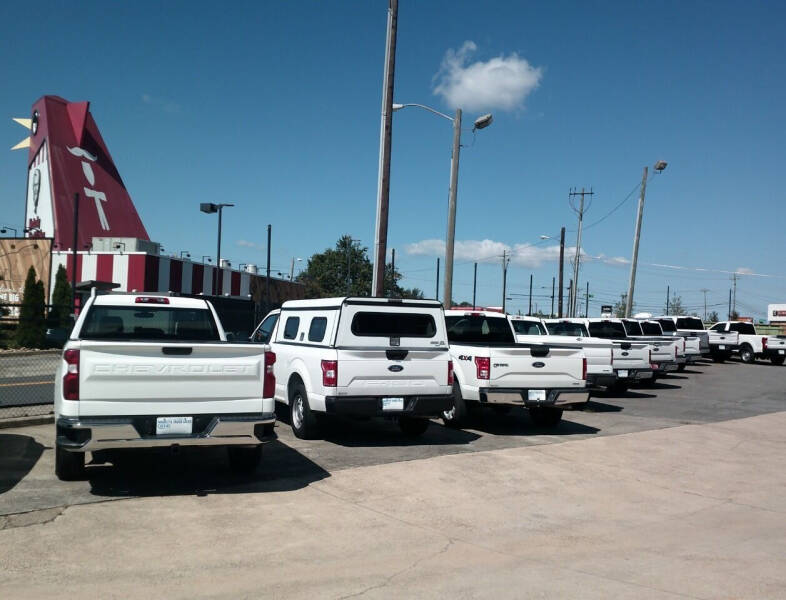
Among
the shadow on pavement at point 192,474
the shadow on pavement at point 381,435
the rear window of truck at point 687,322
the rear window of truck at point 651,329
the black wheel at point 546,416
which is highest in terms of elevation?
the rear window of truck at point 687,322

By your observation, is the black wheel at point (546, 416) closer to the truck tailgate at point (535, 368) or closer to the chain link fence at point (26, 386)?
the truck tailgate at point (535, 368)

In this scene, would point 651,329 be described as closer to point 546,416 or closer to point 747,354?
point 747,354

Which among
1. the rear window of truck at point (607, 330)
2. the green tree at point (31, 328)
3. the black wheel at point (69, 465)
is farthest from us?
the green tree at point (31, 328)

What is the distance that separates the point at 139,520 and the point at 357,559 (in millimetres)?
2145

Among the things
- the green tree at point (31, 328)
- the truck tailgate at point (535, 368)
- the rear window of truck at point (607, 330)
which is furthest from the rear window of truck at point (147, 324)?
the green tree at point (31, 328)

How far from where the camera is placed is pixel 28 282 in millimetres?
31281

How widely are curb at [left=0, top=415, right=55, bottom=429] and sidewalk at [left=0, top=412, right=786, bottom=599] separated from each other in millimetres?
4745

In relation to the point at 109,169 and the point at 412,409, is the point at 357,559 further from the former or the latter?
the point at 109,169

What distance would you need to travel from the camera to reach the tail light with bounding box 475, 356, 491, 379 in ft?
38.5

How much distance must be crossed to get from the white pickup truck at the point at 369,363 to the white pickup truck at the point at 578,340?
5140mm

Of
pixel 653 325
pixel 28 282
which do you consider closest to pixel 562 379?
pixel 653 325

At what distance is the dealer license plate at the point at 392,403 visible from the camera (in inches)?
408

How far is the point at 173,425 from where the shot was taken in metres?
7.32

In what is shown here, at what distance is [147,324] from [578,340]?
436 inches
